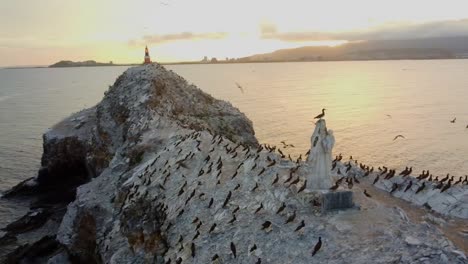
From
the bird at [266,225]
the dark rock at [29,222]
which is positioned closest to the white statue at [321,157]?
the bird at [266,225]

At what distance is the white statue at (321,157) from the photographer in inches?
643

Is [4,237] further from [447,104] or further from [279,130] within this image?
[447,104]

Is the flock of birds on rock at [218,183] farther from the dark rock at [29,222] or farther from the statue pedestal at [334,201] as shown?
the dark rock at [29,222]

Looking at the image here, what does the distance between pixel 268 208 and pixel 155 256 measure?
566 cm

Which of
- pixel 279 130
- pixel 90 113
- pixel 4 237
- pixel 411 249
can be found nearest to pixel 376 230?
pixel 411 249

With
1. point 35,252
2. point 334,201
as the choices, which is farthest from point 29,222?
point 334,201

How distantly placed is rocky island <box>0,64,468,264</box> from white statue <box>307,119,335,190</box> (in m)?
0.40

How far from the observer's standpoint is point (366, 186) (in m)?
21.2

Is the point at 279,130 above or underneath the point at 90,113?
underneath

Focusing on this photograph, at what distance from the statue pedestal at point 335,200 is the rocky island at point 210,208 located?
23 cm

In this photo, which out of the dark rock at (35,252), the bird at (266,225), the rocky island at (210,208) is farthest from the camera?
the dark rock at (35,252)

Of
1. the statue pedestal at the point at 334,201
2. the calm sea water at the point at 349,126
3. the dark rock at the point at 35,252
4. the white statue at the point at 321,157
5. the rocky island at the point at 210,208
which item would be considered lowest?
the dark rock at the point at 35,252

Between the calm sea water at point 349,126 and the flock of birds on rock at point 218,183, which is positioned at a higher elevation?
the flock of birds on rock at point 218,183

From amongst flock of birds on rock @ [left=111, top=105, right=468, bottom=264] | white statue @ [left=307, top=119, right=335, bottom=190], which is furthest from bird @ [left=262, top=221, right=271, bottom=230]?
white statue @ [left=307, top=119, right=335, bottom=190]
